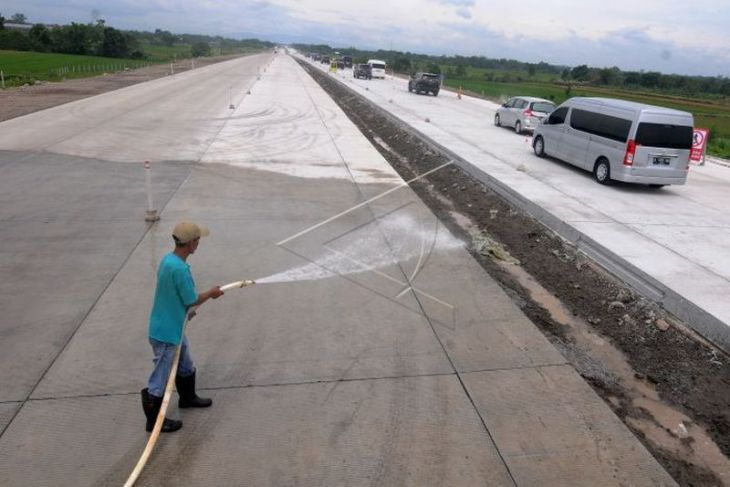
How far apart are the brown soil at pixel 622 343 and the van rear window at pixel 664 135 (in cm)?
444

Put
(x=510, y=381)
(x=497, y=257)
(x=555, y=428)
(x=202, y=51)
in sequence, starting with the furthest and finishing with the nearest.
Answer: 1. (x=202, y=51)
2. (x=497, y=257)
3. (x=510, y=381)
4. (x=555, y=428)

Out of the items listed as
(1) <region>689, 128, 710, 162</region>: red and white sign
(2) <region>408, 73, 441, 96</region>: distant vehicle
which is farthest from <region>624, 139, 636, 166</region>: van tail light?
(2) <region>408, 73, 441, 96</region>: distant vehicle

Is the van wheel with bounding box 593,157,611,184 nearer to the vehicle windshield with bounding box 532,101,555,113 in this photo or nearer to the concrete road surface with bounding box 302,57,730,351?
the concrete road surface with bounding box 302,57,730,351

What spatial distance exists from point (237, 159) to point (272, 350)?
449 inches

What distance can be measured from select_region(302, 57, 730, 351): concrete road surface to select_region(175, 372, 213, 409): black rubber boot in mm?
6228

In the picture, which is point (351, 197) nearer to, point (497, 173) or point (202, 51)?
point (497, 173)

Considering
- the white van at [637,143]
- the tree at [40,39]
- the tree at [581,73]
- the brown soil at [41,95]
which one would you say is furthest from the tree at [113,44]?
the white van at [637,143]

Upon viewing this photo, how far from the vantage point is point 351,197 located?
1321 cm

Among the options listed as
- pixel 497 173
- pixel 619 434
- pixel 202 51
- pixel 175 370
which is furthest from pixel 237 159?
pixel 202 51

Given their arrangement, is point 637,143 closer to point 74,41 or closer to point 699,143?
point 699,143

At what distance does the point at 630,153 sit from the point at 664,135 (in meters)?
1.03

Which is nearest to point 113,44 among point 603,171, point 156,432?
point 603,171

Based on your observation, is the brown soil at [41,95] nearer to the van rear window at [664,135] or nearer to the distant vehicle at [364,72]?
the van rear window at [664,135]

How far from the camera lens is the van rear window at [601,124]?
14.5 meters
